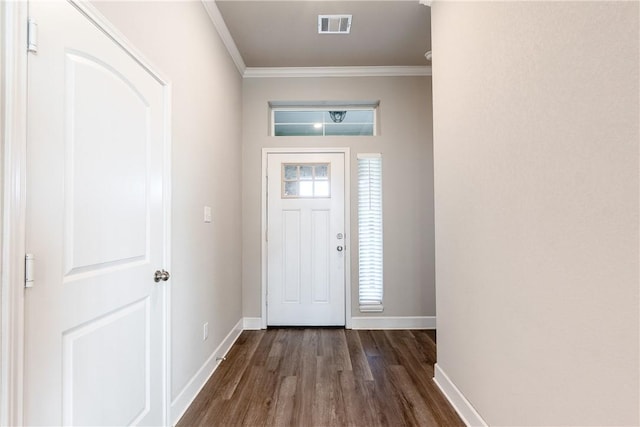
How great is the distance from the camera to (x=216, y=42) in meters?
2.51

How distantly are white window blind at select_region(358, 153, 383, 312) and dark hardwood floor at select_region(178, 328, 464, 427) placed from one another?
1.94 ft

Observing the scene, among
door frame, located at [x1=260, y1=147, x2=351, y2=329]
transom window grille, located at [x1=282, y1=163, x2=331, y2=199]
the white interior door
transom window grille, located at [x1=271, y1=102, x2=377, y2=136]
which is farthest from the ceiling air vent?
the white interior door

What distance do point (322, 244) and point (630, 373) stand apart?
2681 mm

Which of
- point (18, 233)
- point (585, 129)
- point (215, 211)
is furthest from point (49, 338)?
point (585, 129)

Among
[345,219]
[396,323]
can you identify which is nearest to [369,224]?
[345,219]

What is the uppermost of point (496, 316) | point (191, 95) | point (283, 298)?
point (191, 95)

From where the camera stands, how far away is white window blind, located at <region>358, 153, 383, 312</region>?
11.0ft

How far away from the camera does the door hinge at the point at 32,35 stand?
90 centimetres

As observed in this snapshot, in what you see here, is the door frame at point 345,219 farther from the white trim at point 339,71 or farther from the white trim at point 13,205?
the white trim at point 13,205

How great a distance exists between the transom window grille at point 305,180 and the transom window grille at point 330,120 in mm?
407

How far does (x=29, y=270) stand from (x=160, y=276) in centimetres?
71

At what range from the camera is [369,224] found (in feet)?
11.1

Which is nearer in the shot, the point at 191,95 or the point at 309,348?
the point at 191,95

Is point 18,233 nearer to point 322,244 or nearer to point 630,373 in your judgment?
point 630,373
